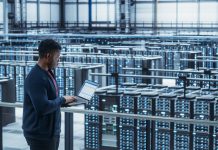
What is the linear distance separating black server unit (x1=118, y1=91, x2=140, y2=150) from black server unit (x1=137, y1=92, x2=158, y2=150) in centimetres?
14

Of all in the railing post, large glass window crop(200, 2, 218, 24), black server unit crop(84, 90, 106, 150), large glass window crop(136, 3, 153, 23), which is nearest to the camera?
the railing post

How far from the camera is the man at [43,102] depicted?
4.84 metres

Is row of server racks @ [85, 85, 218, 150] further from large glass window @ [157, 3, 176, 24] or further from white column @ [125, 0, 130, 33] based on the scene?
white column @ [125, 0, 130, 33]

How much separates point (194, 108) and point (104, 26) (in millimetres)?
35975

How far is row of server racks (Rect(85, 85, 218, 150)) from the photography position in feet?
27.7

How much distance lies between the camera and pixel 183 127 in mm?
8531

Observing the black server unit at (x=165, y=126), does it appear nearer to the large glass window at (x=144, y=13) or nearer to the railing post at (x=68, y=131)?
the railing post at (x=68, y=131)

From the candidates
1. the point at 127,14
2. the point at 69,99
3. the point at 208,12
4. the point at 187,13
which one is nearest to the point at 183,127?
the point at 69,99

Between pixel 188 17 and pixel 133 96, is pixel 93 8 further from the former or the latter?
pixel 133 96

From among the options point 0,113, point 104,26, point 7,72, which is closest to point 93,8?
point 104,26

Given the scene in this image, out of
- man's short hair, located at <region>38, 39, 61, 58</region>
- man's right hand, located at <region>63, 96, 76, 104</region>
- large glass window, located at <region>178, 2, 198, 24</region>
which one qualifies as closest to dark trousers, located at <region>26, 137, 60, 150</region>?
man's right hand, located at <region>63, 96, 76, 104</region>

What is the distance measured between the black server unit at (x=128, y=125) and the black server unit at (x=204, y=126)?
1.01 meters

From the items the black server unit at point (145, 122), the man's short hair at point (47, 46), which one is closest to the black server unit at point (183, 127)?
the black server unit at point (145, 122)

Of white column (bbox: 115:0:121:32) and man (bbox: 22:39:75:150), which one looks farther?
white column (bbox: 115:0:121:32)
